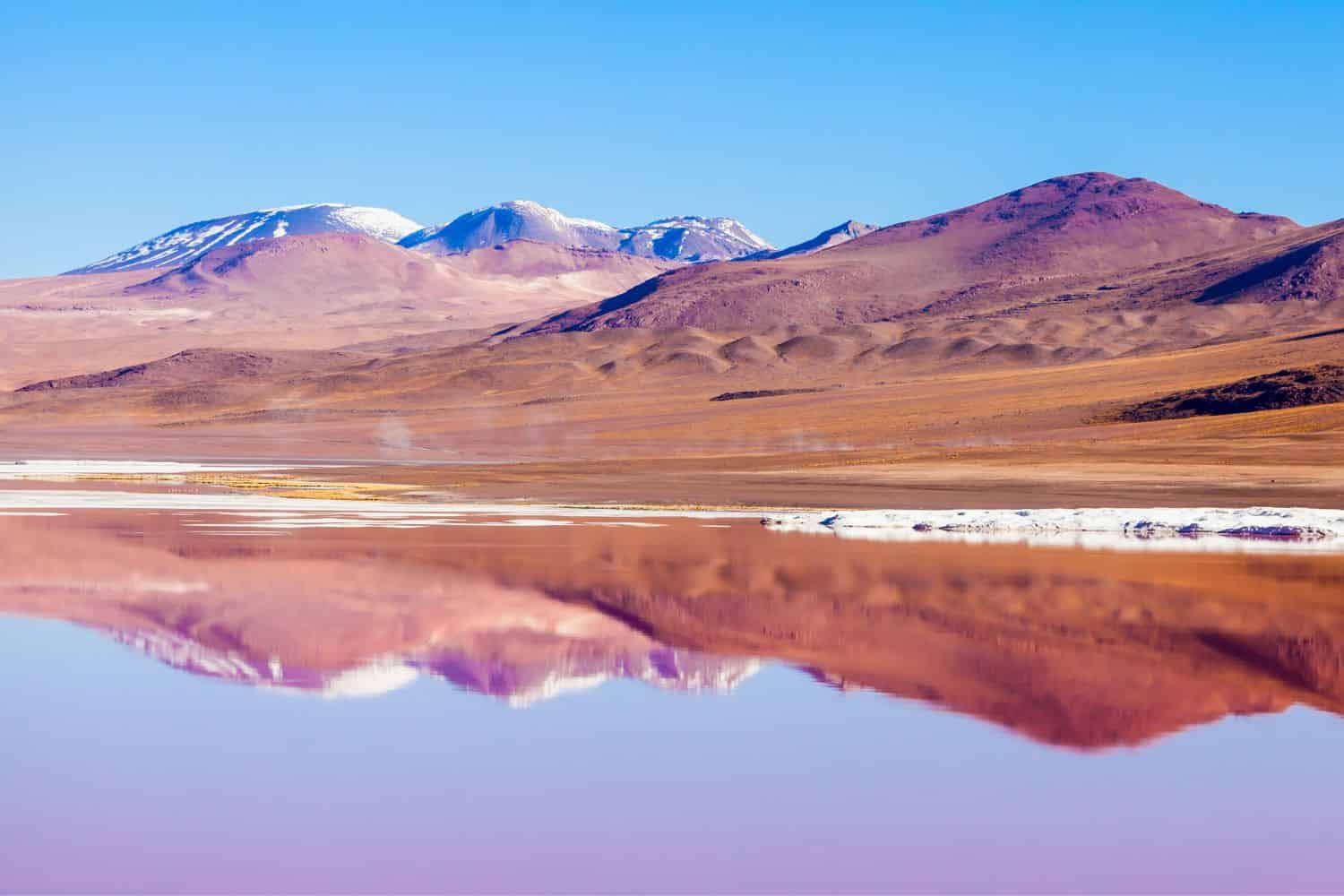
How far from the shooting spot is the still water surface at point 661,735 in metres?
9.57

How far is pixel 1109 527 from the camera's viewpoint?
115 ft

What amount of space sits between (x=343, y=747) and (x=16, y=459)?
2745 inches

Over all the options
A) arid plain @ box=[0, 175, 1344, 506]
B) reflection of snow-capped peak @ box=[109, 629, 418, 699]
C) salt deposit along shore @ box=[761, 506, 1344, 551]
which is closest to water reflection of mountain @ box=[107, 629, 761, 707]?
reflection of snow-capped peak @ box=[109, 629, 418, 699]

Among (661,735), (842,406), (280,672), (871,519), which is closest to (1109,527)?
(871,519)

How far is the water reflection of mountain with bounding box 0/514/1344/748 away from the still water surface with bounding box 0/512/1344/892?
0.28 feet

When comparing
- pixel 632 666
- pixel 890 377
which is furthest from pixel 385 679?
pixel 890 377

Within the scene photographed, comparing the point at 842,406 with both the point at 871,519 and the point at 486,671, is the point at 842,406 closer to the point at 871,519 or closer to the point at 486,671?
the point at 871,519

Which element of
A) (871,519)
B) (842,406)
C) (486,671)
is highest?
(842,406)

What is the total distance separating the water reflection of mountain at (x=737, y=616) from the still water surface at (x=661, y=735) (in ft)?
0.28

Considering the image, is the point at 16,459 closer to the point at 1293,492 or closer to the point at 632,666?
the point at 1293,492

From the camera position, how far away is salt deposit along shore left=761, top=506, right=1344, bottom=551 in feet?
108

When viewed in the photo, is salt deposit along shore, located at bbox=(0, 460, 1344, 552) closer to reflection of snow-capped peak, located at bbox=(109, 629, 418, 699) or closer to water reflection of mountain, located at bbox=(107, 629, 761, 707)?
water reflection of mountain, located at bbox=(107, 629, 761, 707)

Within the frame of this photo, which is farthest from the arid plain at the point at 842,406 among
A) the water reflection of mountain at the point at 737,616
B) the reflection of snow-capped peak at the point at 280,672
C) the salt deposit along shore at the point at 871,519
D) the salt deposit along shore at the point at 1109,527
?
the reflection of snow-capped peak at the point at 280,672

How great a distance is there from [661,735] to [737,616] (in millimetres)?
7483
